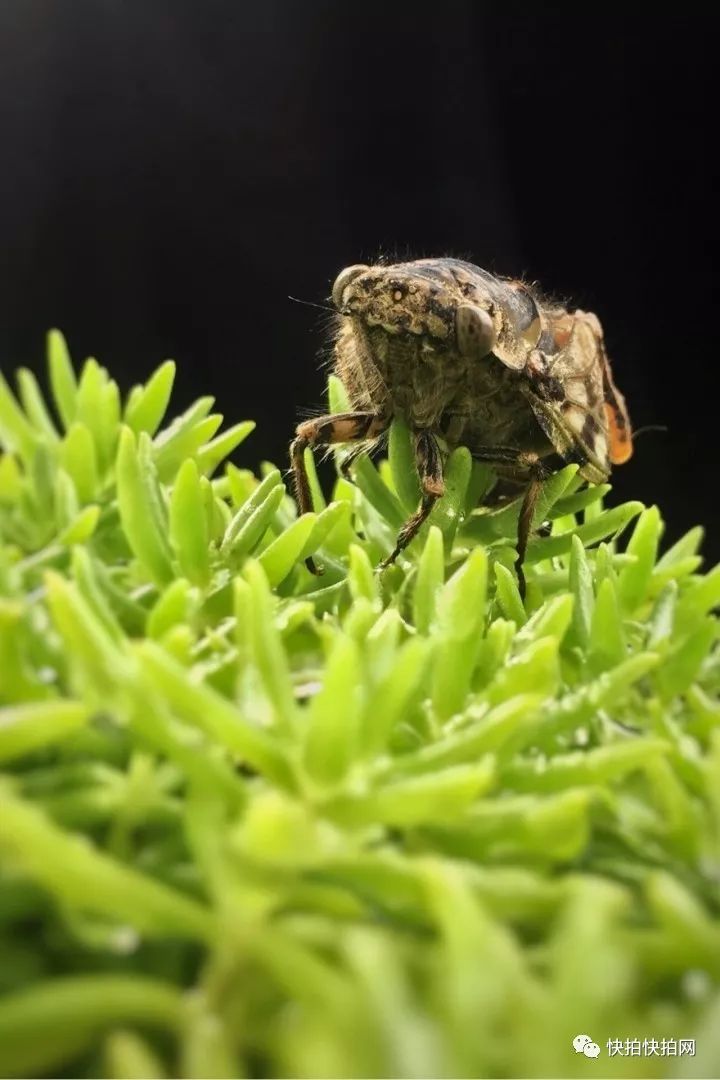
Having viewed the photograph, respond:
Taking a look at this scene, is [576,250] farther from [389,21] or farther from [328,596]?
[328,596]

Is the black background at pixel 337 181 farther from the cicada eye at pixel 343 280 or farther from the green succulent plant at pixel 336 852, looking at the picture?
the green succulent plant at pixel 336 852

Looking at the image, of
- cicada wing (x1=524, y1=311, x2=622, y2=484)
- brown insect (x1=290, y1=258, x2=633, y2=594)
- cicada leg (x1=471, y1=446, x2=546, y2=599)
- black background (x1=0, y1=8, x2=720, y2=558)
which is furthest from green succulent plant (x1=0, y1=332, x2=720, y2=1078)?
black background (x1=0, y1=8, x2=720, y2=558)

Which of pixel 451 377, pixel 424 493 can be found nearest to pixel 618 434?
pixel 451 377

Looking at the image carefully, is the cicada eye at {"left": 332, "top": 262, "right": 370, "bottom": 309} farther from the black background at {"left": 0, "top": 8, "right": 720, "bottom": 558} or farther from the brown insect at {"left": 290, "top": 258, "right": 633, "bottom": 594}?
the black background at {"left": 0, "top": 8, "right": 720, "bottom": 558}

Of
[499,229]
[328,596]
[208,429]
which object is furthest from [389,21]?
[328,596]

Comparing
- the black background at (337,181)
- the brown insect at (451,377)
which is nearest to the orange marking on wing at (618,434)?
the brown insect at (451,377)

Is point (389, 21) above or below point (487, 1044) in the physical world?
above

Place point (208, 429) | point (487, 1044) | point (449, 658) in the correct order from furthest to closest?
point (208, 429) < point (449, 658) < point (487, 1044)
